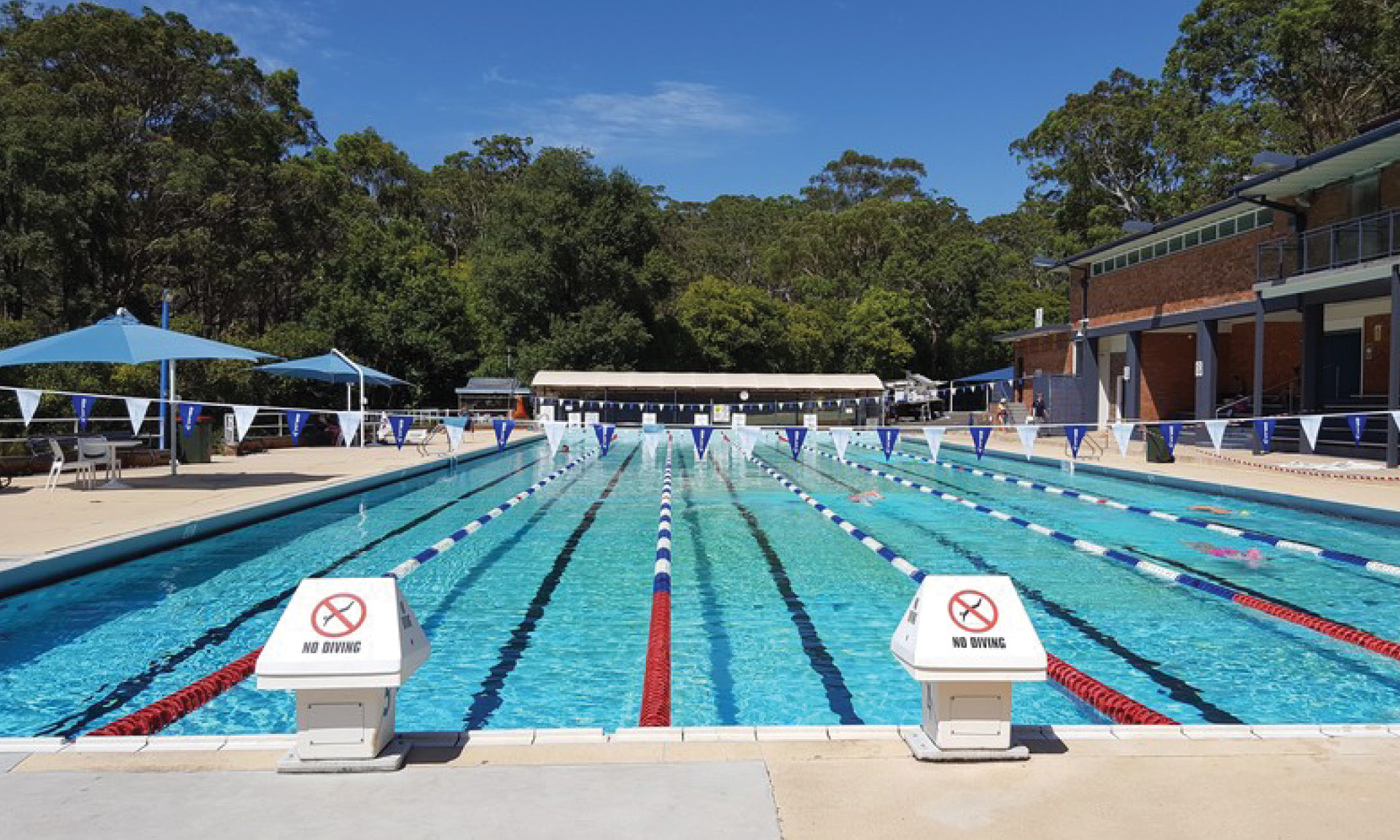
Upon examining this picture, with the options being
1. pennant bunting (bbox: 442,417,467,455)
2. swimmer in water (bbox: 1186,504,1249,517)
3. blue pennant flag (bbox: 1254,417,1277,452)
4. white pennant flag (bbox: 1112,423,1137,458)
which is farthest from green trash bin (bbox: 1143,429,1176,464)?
pennant bunting (bbox: 442,417,467,455)

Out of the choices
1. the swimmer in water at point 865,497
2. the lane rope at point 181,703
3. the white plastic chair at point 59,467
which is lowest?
the lane rope at point 181,703

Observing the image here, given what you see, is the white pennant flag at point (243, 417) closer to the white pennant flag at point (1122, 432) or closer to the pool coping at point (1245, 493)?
the white pennant flag at point (1122, 432)

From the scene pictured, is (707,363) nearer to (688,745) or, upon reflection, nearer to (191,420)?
(191,420)

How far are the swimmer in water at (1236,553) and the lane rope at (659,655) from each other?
6.16 meters

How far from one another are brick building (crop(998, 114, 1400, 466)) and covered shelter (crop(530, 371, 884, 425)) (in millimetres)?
10435

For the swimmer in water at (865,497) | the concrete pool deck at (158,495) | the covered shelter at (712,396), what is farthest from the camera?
the covered shelter at (712,396)

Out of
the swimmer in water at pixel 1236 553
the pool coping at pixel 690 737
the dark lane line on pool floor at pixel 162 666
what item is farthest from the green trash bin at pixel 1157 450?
the pool coping at pixel 690 737

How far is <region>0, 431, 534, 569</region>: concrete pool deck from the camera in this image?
9.27 m

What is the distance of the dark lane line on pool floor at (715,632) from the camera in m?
5.62

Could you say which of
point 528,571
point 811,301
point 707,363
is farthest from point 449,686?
point 811,301

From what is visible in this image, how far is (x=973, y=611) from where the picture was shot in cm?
356

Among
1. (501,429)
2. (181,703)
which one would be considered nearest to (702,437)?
(501,429)

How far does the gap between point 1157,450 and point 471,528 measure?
1487 cm

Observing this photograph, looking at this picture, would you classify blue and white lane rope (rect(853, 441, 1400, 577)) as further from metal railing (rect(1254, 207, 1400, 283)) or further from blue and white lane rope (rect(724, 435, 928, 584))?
metal railing (rect(1254, 207, 1400, 283))
